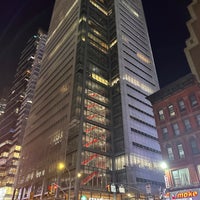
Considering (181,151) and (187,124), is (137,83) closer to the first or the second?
(187,124)

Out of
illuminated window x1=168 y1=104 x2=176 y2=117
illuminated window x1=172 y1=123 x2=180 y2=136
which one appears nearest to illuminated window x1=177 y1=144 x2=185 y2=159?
illuminated window x1=172 y1=123 x2=180 y2=136

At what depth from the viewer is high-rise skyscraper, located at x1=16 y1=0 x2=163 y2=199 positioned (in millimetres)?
54209

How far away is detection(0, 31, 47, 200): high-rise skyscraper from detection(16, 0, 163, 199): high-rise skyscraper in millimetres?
23135

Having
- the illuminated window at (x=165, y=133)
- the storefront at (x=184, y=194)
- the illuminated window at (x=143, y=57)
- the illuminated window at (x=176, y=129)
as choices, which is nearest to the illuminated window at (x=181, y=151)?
the illuminated window at (x=176, y=129)

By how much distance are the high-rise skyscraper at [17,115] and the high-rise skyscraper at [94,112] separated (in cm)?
2314

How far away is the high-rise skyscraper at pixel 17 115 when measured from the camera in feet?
340

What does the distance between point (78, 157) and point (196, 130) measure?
103 ft

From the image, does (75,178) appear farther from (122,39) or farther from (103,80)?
(122,39)

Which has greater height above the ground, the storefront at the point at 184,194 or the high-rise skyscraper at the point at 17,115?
the high-rise skyscraper at the point at 17,115

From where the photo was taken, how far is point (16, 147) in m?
110

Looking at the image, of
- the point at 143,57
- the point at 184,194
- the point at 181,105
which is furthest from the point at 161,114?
the point at 143,57

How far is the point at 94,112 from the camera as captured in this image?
64375mm

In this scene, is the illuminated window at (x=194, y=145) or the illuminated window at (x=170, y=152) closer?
the illuminated window at (x=194, y=145)

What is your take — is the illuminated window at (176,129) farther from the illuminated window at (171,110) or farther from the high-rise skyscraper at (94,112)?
the high-rise skyscraper at (94,112)
